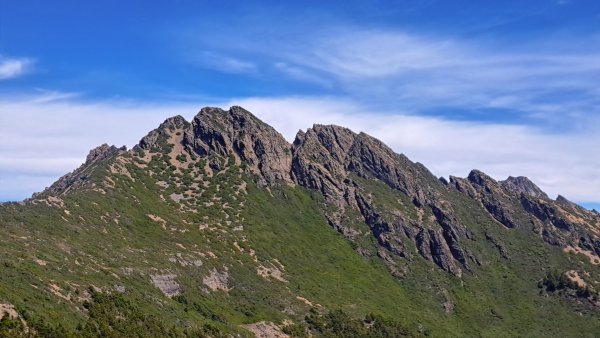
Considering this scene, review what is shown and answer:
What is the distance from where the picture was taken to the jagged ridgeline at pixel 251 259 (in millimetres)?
85375

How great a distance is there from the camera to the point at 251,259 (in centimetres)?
13950

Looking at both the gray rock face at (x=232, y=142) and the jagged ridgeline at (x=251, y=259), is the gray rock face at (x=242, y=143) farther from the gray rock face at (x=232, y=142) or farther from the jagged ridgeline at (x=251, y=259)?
the jagged ridgeline at (x=251, y=259)

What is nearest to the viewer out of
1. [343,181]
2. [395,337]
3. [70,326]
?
[70,326]

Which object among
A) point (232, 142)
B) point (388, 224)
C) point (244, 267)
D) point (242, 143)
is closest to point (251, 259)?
point (244, 267)

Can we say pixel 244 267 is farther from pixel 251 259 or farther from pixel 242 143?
pixel 242 143

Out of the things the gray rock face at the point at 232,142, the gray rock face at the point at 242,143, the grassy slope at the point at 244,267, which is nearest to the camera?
the grassy slope at the point at 244,267

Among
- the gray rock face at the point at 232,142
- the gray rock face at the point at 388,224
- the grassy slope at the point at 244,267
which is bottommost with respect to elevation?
the grassy slope at the point at 244,267

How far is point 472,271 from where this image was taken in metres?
180

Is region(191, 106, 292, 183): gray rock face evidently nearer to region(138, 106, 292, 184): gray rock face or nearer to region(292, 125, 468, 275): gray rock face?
region(138, 106, 292, 184): gray rock face

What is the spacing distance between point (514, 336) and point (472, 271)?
102ft

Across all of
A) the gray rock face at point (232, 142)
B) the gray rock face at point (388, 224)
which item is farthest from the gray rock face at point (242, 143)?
the gray rock face at point (388, 224)

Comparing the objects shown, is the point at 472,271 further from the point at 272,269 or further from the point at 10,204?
the point at 10,204

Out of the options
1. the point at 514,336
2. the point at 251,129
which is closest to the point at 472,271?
the point at 514,336

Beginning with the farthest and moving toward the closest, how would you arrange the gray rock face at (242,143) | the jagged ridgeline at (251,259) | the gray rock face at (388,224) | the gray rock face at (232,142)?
the gray rock face at (242,143) → the gray rock face at (232,142) → the gray rock face at (388,224) → the jagged ridgeline at (251,259)
